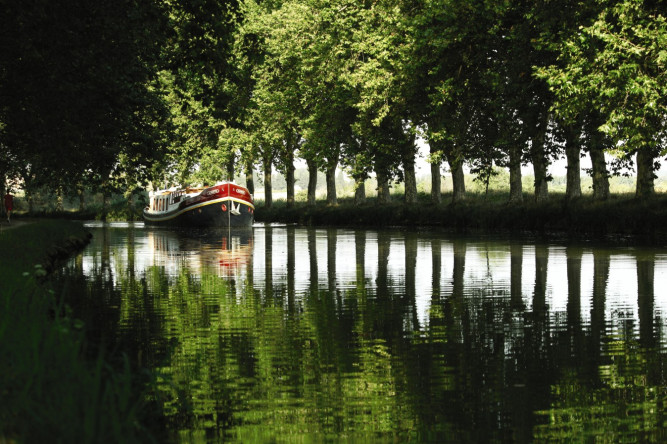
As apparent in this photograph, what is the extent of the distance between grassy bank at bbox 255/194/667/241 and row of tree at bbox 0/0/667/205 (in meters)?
1.06

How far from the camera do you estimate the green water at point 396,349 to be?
20.2ft

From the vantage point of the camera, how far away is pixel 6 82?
54.4 feet

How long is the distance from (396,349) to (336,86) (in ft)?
136

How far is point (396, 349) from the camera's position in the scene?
9.10m

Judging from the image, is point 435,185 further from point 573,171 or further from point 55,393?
point 55,393

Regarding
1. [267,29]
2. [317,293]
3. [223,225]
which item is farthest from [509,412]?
[267,29]

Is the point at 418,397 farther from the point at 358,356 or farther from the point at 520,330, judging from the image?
the point at 520,330

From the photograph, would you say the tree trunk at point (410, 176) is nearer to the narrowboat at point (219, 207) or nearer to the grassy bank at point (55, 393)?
the narrowboat at point (219, 207)

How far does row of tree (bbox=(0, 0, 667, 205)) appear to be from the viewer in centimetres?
1612

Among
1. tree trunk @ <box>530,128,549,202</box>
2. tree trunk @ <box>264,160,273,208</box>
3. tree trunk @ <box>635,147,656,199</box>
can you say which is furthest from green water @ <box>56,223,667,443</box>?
tree trunk @ <box>264,160,273,208</box>

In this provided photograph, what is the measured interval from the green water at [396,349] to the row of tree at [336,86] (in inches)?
156

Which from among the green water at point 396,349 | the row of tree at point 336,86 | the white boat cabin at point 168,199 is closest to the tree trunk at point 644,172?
the row of tree at point 336,86

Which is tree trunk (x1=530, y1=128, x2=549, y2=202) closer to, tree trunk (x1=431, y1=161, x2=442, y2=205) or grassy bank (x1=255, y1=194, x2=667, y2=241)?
grassy bank (x1=255, y1=194, x2=667, y2=241)

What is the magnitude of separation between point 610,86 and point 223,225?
112 ft
